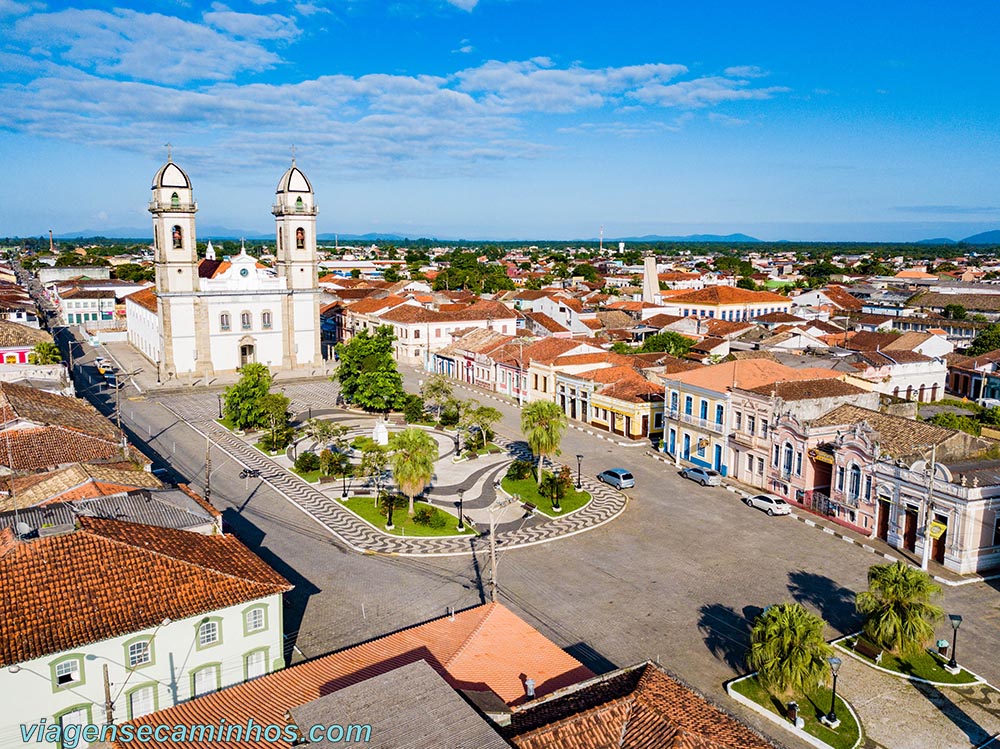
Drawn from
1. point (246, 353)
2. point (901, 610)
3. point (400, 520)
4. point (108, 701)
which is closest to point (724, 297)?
point (246, 353)

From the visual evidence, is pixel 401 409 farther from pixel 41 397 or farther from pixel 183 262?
pixel 183 262

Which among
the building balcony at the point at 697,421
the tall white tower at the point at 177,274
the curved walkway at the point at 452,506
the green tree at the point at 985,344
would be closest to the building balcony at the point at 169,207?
the tall white tower at the point at 177,274

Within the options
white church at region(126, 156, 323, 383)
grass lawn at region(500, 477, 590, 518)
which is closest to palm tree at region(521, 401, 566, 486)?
grass lawn at region(500, 477, 590, 518)

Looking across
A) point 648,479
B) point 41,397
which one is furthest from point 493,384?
point 41,397

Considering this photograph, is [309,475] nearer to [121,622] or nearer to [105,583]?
[105,583]

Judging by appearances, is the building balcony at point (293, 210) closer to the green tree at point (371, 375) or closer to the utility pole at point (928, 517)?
the green tree at point (371, 375)
